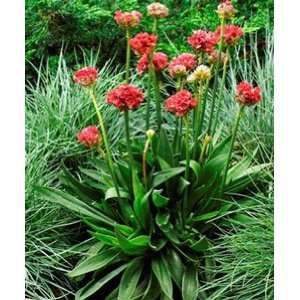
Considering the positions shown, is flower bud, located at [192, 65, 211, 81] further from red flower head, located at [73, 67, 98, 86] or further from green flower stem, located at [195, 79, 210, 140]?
red flower head, located at [73, 67, 98, 86]

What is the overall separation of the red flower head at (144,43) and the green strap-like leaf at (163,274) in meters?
0.60

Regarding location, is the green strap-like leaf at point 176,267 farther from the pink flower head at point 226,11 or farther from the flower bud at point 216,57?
the pink flower head at point 226,11

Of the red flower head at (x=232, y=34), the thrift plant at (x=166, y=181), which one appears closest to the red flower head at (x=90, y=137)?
the thrift plant at (x=166, y=181)

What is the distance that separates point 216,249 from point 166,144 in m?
0.33

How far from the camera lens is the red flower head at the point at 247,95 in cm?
236

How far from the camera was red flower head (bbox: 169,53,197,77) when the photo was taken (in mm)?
2490

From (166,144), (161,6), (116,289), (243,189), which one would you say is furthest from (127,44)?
(116,289)

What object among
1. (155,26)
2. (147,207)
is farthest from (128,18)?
(147,207)

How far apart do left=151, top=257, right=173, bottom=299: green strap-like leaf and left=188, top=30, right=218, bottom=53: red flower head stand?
0.61 metres

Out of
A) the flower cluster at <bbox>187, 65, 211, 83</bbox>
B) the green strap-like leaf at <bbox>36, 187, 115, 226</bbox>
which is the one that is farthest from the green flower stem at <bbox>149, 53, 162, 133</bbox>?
the green strap-like leaf at <bbox>36, 187, 115, 226</bbox>

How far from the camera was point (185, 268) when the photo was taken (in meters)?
2.49

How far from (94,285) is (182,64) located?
691 mm

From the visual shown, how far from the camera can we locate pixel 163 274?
246 cm
